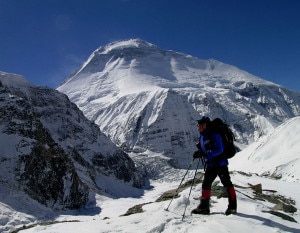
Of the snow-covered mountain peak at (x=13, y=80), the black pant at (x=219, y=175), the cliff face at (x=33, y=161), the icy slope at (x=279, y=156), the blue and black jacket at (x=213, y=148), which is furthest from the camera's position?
the snow-covered mountain peak at (x=13, y=80)

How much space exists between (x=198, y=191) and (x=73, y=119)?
14808 centimetres

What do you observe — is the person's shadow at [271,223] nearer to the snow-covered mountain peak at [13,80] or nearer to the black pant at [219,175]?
the black pant at [219,175]

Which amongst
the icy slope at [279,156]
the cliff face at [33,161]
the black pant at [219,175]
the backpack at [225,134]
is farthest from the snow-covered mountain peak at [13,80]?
the backpack at [225,134]

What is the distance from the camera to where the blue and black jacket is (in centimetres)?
1082

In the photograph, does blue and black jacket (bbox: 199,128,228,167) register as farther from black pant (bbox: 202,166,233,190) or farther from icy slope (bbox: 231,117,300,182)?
icy slope (bbox: 231,117,300,182)

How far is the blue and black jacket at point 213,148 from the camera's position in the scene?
1082 centimetres

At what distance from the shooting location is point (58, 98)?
162250 millimetres

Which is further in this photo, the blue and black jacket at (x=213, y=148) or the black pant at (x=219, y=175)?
the black pant at (x=219, y=175)

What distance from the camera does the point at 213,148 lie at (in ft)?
35.6

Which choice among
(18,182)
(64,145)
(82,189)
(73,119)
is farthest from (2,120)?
(73,119)

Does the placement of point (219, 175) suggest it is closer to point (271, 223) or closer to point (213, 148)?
point (213, 148)

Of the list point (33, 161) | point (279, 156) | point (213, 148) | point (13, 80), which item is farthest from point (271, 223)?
point (13, 80)

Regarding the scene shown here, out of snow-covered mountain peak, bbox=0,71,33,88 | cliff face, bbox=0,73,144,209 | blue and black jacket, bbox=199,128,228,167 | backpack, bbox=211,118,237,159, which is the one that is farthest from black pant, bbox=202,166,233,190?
snow-covered mountain peak, bbox=0,71,33,88

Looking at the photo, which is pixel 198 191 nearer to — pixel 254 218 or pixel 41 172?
pixel 254 218
